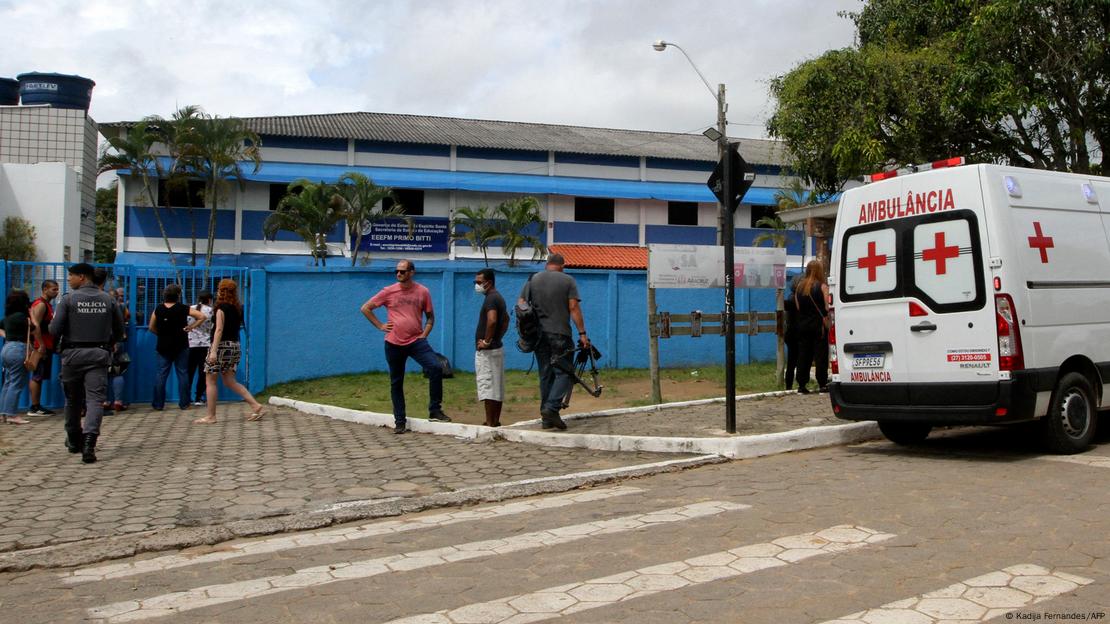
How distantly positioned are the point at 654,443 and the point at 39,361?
7.76 meters

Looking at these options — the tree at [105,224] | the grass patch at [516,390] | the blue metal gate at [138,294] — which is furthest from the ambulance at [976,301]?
the tree at [105,224]

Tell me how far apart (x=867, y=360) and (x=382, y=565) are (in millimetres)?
4883

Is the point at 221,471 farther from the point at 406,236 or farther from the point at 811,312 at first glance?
the point at 406,236

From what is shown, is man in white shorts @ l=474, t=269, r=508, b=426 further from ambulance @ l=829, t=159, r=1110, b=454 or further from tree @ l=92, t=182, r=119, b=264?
tree @ l=92, t=182, r=119, b=264

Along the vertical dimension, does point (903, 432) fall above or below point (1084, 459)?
above

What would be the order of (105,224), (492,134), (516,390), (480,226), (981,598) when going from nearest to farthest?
(981,598)
(516,390)
(480,226)
(492,134)
(105,224)

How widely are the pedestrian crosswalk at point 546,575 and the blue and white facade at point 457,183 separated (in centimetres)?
2634

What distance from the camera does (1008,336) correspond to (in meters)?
6.93

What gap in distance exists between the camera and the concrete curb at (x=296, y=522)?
16.3 feet

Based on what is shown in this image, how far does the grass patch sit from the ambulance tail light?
4963 millimetres

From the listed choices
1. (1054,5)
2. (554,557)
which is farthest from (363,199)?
(554,557)

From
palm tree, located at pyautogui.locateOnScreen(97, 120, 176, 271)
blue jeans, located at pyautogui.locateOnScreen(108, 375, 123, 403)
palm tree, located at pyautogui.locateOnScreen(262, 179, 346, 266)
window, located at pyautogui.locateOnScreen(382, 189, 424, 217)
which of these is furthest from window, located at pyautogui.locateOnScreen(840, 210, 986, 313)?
window, located at pyautogui.locateOnScreen(382, 189, 424, 217)

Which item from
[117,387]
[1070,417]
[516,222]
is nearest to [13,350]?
[117,387]

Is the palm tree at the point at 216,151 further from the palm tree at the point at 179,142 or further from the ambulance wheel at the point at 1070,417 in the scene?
the ambulance wheel at the point at 1070,417
